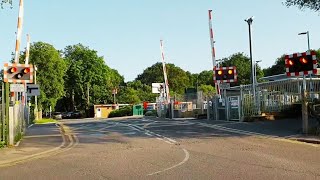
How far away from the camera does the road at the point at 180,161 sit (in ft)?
31.7

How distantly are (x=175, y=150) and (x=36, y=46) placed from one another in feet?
168

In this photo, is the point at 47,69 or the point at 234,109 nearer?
the point at 234,109

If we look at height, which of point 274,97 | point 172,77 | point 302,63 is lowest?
point 274,97

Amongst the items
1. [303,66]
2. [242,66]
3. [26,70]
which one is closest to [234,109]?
[303,66]

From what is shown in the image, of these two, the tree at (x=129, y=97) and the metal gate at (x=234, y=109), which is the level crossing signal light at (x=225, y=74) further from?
the tree at (x=129, y=97)

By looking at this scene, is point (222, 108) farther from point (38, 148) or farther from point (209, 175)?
point (209, 175)

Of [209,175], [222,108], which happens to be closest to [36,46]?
[222,108]

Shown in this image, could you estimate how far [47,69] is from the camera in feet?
202

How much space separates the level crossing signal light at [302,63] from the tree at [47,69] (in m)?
47.1

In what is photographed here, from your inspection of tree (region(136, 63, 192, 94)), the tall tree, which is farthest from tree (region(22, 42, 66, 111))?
tree (region(136, 63, 192, 94))

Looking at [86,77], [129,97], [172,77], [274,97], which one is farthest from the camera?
[172,77]

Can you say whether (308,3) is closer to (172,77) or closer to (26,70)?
(26,70)

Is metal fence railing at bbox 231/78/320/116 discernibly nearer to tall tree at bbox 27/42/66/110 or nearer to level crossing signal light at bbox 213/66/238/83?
level crossing signal light at bbox 213/66/238/83

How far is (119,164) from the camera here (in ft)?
37.4
